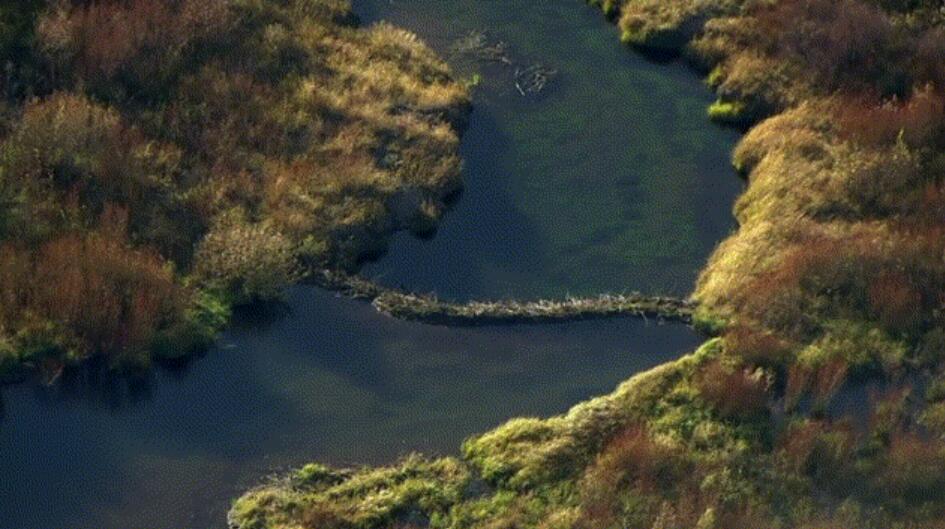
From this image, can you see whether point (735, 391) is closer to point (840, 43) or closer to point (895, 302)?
point (895, 302)

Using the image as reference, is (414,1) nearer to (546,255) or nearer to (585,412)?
(546,255)

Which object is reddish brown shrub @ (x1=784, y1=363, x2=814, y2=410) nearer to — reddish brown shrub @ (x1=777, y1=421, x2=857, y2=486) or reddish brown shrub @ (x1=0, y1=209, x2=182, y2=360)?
reddish brown shrub @ (x1=777, y1=421, x2=857, y2=486)

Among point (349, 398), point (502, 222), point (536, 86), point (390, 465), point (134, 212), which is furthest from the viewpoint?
point (536, 86)

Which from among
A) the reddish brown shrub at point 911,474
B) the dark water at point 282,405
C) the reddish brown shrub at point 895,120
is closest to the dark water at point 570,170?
the dark water at point 282,405

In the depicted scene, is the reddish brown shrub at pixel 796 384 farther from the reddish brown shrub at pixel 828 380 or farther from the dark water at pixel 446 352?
the dark water at pixel 446 352

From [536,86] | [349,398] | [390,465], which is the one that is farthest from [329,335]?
[536,86]

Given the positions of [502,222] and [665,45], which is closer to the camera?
[502,222]

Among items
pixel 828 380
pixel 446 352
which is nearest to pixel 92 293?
pixel 446 352

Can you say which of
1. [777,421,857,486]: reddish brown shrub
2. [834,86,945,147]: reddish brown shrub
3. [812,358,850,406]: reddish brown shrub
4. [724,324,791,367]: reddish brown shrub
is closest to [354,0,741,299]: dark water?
[834,86,945,147]: reddish brown shrub
